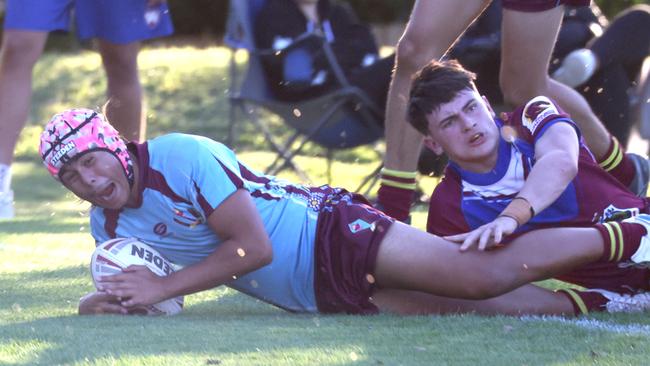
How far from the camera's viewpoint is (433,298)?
14.6 feet

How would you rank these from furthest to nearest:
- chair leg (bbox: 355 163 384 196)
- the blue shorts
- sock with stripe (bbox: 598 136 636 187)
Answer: chair leg (bbox: 355 163 384 196) → the blue shorts → sock with stripe (bbox: 598 136 636 187)

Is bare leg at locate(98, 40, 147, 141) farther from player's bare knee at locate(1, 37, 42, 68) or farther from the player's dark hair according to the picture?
the player's dark hair

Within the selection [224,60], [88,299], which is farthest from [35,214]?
[224,60]

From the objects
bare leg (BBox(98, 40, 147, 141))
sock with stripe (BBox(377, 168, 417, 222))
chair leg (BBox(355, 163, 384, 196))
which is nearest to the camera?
sock with stripe (BBox(377, 168, 417, 222))

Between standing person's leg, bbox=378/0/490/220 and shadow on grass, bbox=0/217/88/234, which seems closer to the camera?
standing person's leg, bbox=378/0/490/220

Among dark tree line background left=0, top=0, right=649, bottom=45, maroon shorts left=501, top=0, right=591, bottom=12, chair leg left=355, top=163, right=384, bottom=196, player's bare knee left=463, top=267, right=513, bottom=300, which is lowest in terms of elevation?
dark tree line background left=0, top=0, right=649, bottom=45

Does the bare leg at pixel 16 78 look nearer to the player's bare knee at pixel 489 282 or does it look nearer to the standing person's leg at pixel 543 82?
the standing person's leg at pixel 543 82

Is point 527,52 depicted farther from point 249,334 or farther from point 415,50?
point 249,334

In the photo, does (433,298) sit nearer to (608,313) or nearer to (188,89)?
(608,313)

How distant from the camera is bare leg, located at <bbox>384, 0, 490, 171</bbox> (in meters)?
5.25

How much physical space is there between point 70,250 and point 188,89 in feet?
27.1

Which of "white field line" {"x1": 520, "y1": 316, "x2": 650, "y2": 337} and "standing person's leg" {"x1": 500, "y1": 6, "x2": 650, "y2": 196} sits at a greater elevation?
"standing person's leg" {"x1": 500, "y1": 6, "x2": 650, "y2": 196}

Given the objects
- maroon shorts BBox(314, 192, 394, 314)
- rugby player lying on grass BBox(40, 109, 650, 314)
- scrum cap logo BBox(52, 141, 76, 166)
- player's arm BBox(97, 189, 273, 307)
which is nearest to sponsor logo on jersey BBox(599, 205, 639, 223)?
rugby player lying on grass BBox(40, 109, 650, 314)

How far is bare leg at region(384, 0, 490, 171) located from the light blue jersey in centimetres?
83
